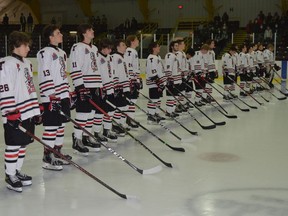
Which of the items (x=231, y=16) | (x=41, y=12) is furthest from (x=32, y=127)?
(x=41, y=12)

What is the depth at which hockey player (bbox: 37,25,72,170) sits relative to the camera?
3.80 meters

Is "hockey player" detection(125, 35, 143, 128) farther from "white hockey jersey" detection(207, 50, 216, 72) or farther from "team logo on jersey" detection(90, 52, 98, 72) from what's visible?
"white hockey jersey" detection(207, 50, 216, 72)

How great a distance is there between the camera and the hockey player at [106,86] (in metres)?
4.98

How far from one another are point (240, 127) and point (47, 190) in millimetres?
3422

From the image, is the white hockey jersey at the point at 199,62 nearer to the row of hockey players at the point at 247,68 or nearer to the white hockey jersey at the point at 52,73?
the row of hockey players at the point at 247,68

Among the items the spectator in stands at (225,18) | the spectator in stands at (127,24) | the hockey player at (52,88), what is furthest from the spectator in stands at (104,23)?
the hockey player at (52,88)

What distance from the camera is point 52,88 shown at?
3799 millimetres

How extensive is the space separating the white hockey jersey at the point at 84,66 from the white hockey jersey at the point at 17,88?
3.02 ft

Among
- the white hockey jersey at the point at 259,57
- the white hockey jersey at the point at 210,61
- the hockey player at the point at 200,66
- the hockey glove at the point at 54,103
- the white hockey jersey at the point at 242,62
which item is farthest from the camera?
the white hockey jersey at the point at 259,57

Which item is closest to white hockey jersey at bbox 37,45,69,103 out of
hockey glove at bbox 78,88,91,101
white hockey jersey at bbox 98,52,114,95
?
hockey glove at bbox 78,88,91,101

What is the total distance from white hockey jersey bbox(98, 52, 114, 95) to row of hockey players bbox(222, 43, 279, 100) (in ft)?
13.9

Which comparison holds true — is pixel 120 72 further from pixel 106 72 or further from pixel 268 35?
pixel 268 35

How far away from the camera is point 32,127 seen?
346 cm

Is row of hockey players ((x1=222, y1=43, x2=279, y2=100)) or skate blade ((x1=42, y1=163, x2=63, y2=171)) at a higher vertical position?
row of hockey players ((x1=222, y1=43, x2=279, y2=100))
